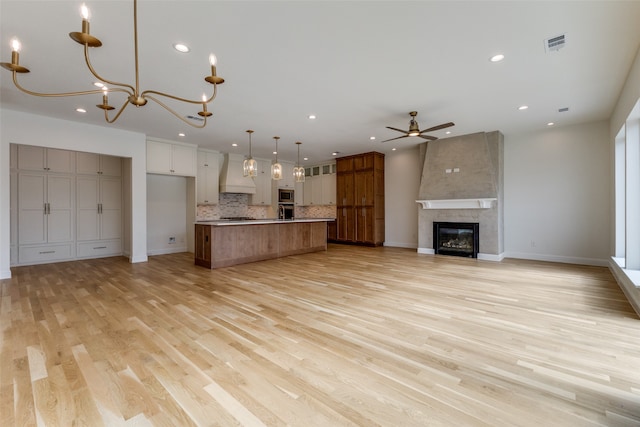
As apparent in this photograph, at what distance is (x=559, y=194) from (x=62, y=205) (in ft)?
36.2

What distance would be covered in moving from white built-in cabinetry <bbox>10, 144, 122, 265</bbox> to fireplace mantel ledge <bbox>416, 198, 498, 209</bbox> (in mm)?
7951

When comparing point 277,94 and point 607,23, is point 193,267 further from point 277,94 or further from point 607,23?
point 607,23

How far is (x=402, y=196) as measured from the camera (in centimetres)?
855

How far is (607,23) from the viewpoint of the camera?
2.62m

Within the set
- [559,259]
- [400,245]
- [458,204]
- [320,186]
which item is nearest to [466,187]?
[458,204]

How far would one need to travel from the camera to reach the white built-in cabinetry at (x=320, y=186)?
10008mm

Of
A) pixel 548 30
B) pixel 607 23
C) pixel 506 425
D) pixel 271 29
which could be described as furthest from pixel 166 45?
pixel 607 23

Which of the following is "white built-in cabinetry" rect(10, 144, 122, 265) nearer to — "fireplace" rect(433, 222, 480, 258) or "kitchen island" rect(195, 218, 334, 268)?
"kitchen island" rect(195, 218, 334, 268)

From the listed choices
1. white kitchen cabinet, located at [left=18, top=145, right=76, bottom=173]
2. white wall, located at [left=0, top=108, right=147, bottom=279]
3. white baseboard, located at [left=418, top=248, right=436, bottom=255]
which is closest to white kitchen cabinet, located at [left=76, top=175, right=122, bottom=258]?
white kitchen cabinet, located at [left=18, top=145, right=76, bottom=173]

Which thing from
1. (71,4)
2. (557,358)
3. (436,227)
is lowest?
(557,358)

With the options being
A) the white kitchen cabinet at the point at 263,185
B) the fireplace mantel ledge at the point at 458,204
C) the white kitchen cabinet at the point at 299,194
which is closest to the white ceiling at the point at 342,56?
the fireplace mantel ledge at the point at 458,204

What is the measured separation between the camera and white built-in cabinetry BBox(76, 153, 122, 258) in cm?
643

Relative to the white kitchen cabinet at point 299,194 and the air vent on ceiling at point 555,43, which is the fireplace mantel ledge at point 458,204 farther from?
the white kitchen cabinet at point 299,194

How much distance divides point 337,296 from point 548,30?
3685mm
